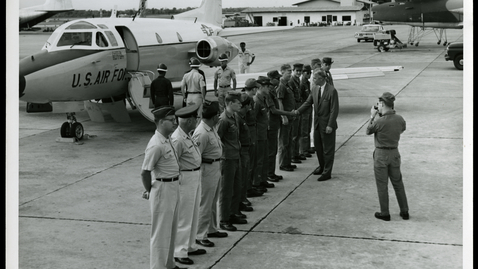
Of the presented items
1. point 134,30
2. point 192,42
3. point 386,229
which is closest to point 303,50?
point 192,42

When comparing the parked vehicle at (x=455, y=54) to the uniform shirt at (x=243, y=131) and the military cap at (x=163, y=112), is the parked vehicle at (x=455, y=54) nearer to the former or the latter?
the uniform shirt at (x=243, y=131)

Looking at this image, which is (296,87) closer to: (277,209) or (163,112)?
(277,209)

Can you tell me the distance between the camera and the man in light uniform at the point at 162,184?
6.61 m

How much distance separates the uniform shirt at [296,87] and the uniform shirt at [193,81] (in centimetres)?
310

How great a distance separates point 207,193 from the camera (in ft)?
25.3

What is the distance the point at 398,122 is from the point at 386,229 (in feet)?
4.88

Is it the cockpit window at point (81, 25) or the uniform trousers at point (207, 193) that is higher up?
the cockpit window at point (81, 25)

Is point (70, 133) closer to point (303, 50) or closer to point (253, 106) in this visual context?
point (253, 106)

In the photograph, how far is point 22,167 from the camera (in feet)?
39.6

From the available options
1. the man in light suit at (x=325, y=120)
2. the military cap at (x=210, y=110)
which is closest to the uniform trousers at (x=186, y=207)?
the military cap at (x=210, y=110)

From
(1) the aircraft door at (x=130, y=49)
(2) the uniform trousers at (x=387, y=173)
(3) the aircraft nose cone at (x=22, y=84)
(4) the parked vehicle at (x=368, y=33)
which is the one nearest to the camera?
(2) the uniform trousers at (x=387, y=173)

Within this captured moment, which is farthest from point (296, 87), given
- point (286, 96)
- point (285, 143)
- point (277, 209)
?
point (277, 209)

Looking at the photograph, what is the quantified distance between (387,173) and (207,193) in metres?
2.68

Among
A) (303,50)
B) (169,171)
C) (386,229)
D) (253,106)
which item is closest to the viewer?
(169,171)
